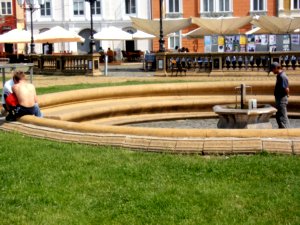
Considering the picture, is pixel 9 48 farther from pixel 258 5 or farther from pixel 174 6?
pixel 258 5

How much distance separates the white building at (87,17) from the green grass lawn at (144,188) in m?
50.3

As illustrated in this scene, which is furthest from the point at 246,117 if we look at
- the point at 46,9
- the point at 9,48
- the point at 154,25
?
the point at 9,48

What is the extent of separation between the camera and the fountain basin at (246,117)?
13727 mm

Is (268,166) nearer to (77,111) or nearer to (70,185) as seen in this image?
(70,185)

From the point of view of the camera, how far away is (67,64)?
114ft

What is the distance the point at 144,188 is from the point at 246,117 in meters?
7.18

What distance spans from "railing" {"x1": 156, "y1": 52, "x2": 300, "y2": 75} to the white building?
26.7 meters

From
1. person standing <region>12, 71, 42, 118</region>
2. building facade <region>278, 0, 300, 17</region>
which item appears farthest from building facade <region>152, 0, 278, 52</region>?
person standing <region>12, 71, 42, 118</region>

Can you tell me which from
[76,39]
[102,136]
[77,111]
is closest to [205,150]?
[102,136]

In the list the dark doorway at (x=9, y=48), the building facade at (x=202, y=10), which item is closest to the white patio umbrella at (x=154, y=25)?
the building facade at (x=202, y=10)

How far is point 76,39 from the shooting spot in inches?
1746

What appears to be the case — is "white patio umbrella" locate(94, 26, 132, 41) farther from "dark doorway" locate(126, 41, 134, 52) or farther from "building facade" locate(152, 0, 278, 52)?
"dark doorway" locate(126, 41, 134, 52)

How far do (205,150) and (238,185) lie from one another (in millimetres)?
1516

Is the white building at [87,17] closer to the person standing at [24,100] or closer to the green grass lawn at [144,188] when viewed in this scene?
the person standing at [24,100]
